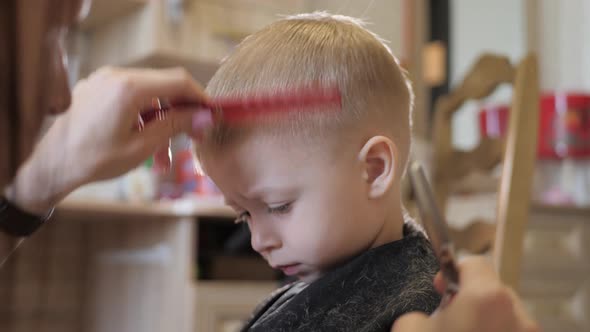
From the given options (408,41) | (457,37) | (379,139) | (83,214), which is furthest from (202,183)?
(457,37)

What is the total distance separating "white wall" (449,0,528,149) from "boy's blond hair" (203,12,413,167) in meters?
2.70

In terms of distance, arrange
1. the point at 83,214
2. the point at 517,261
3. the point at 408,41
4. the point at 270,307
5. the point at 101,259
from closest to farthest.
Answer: the point at 270,307, the point at 517,261, the point at 83,214, the point at 101,259, the point at 408,41

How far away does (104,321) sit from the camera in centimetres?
220

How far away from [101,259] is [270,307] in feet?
5.31

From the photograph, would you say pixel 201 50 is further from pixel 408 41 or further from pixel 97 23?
pixel 408 41

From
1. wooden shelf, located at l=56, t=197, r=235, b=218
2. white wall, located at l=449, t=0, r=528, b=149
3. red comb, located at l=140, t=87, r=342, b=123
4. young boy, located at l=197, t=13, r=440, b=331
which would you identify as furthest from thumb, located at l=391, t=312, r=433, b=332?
white wall, located at l=449, t=0, r=528, b=149

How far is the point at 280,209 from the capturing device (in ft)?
2.06

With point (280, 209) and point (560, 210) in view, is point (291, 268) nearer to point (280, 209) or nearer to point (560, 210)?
point (280, 209)

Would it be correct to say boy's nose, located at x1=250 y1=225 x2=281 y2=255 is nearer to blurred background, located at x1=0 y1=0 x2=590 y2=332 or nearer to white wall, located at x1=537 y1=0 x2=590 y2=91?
blurred background, located at x1=0 y1=0 x2=590 y2=332

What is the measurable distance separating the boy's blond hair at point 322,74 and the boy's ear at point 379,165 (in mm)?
17

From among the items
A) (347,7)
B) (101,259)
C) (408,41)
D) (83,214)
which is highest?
(347,7)

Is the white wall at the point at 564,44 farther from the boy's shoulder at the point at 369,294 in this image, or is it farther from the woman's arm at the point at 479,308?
the woman's arm at the point at 479,308

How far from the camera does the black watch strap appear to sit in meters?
0.29

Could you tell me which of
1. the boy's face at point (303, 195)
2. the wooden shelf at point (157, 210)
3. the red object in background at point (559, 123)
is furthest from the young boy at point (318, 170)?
the red object in background at point (559, 123)
